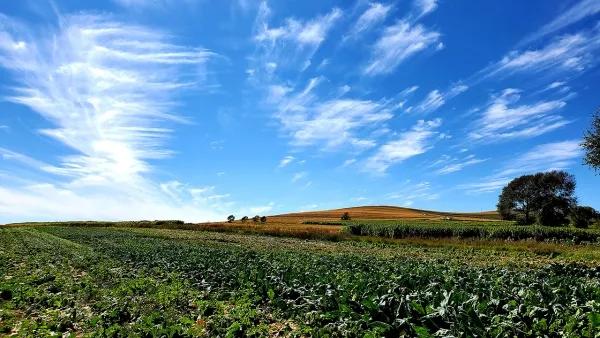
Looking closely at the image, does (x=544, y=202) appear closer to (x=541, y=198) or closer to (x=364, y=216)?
(x=541, y=198)

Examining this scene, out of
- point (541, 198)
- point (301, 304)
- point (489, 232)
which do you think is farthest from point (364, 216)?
point (301, 304)

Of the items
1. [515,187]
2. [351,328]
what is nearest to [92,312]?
[351,328]

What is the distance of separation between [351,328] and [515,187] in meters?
111

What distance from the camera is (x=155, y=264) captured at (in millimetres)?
23812

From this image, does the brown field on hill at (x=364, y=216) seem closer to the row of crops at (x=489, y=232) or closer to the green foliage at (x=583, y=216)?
the green foliage at (x=583, y=216)

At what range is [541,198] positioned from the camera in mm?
102750

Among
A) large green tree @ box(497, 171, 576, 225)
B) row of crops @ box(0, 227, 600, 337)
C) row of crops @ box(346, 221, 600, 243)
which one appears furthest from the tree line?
row of crops @ box(0, 227, 600, 337)

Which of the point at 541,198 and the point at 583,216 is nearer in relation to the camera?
the point at 583,216

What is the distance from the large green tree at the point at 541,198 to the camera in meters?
97.9

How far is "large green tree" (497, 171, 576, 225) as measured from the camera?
97875 millimetres

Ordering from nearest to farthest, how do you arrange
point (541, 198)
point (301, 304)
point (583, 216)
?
point (301, 304) → point (583, 216) → point (541, 198)

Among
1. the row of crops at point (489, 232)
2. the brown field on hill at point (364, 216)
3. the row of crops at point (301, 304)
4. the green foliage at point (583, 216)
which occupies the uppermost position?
the brown field on hill at point (364, 216)

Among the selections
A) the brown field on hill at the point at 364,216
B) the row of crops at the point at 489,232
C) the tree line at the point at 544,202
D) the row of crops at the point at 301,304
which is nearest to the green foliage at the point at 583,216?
the tree line at the point at 544,202

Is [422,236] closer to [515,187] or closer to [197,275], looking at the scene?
[197,275]
